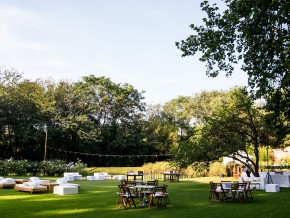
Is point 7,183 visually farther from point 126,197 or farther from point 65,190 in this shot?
point 126,197

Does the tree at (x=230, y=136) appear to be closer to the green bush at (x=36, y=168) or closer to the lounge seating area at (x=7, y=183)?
the lounge seating area at (x=7, y=183)

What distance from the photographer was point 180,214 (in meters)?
9.93

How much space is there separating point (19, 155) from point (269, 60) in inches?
1347

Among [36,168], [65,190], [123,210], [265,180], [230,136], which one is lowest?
[123,210]

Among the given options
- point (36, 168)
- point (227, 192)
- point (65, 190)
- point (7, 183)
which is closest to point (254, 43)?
point (227, 192)

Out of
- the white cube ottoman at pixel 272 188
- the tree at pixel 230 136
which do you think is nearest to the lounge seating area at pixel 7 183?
the tree at pixel 230 136

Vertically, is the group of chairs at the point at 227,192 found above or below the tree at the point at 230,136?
below

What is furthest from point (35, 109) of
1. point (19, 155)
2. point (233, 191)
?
point (233, 191)

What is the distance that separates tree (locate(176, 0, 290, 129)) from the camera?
8.93m

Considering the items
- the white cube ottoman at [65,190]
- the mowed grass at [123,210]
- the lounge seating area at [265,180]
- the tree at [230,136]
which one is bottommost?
the mowed grass at [123,210]

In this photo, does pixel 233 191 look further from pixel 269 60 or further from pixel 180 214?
pixel 269 60

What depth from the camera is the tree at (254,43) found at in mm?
8930

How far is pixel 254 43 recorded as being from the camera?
9.95m

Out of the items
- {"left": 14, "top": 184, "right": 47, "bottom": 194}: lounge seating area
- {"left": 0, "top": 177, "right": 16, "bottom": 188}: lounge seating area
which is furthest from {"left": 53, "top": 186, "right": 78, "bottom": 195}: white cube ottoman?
{"left": 0, "top": 177, "right": 16, "bottom": 188}: lounge seating area
